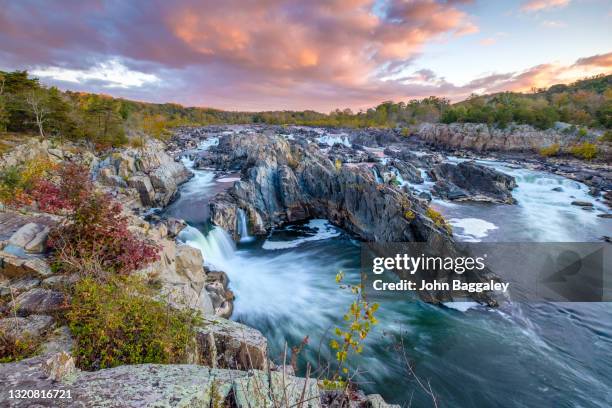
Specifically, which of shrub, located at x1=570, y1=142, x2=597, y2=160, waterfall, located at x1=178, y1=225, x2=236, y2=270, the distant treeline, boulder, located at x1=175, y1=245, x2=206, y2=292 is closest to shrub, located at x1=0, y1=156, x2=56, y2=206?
boulder, located at x1=175, y1=245, x2=206, y2=292

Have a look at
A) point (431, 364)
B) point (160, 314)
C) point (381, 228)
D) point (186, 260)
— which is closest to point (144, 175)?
point (186, 260)

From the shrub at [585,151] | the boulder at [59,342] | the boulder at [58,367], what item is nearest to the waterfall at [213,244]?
the boulder at [59,342]

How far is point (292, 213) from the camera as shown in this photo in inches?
1011

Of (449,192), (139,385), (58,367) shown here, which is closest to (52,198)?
(58,367)

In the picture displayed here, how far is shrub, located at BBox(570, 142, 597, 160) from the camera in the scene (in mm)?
51537

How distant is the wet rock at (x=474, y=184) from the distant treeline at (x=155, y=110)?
45898 millimetres

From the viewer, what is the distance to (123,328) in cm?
524

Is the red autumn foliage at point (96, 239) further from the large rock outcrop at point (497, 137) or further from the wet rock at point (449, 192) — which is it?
the large rock outcrop at point (497, 137)

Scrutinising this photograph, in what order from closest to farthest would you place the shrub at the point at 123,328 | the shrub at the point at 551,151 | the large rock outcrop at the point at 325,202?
the shrub at the point at 123,328 < the large rock outcrop at the point at 325,202 < the shrub at the point at 551,151

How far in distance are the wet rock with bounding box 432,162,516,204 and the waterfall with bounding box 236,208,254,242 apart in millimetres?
23548

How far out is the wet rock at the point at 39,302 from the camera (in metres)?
5.75

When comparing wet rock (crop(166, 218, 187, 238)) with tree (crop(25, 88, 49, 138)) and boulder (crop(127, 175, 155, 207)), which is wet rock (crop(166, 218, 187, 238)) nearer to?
boulder (crop(127, 175, 155, 207))

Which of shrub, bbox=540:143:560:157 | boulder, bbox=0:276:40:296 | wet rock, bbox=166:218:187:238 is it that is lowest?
wet rock, bbox=166:218:187:238

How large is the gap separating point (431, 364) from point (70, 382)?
37.3ft
